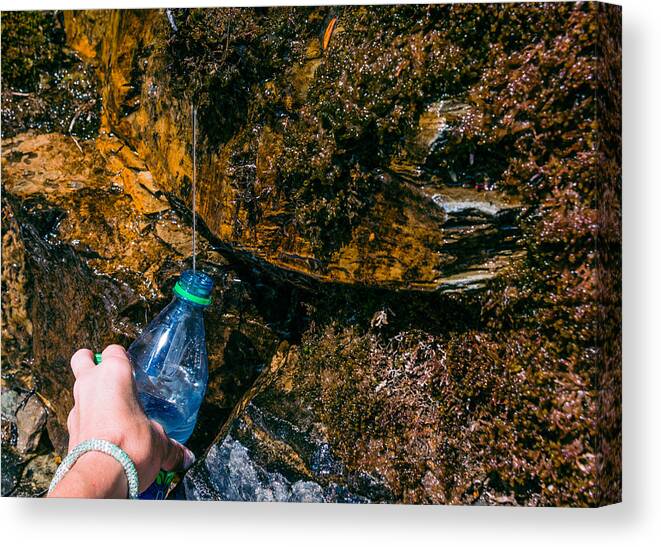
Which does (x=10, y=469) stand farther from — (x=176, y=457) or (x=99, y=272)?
(x=99, y=272)

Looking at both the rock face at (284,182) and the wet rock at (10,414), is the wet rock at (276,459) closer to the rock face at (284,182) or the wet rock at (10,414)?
the rock face at (284,182)

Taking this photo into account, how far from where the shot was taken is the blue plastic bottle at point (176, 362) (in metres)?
2.77

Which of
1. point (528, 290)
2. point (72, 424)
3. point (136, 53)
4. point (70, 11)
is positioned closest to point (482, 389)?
point (528, 290)

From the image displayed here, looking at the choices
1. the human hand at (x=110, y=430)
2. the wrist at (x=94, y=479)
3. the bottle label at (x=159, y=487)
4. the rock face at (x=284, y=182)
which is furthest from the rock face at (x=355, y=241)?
the wrist at (x=94, y=479)

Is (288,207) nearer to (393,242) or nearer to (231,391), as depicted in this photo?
(393,242)

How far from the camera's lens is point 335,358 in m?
2.87

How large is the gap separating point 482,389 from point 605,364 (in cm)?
40

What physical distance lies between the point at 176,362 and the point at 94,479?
21.1 inches

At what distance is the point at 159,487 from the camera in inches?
112

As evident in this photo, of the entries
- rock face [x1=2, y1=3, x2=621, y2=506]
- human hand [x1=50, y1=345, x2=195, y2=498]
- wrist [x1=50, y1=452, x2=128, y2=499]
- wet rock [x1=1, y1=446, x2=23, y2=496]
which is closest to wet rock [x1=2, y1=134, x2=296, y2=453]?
rock face [x1=2, y1=3, x2=621, y2=506]

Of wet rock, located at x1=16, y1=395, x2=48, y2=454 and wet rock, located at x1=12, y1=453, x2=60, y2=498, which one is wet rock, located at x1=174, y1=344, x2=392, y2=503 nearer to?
wet rock, located at x1=12, y1=453, x2=60, y2=498

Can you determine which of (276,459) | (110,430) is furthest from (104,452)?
(276,459)

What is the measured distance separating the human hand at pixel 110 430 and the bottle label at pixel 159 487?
0.22 feet

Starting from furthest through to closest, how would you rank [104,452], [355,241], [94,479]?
[355,241], [94,479], [104,452]
